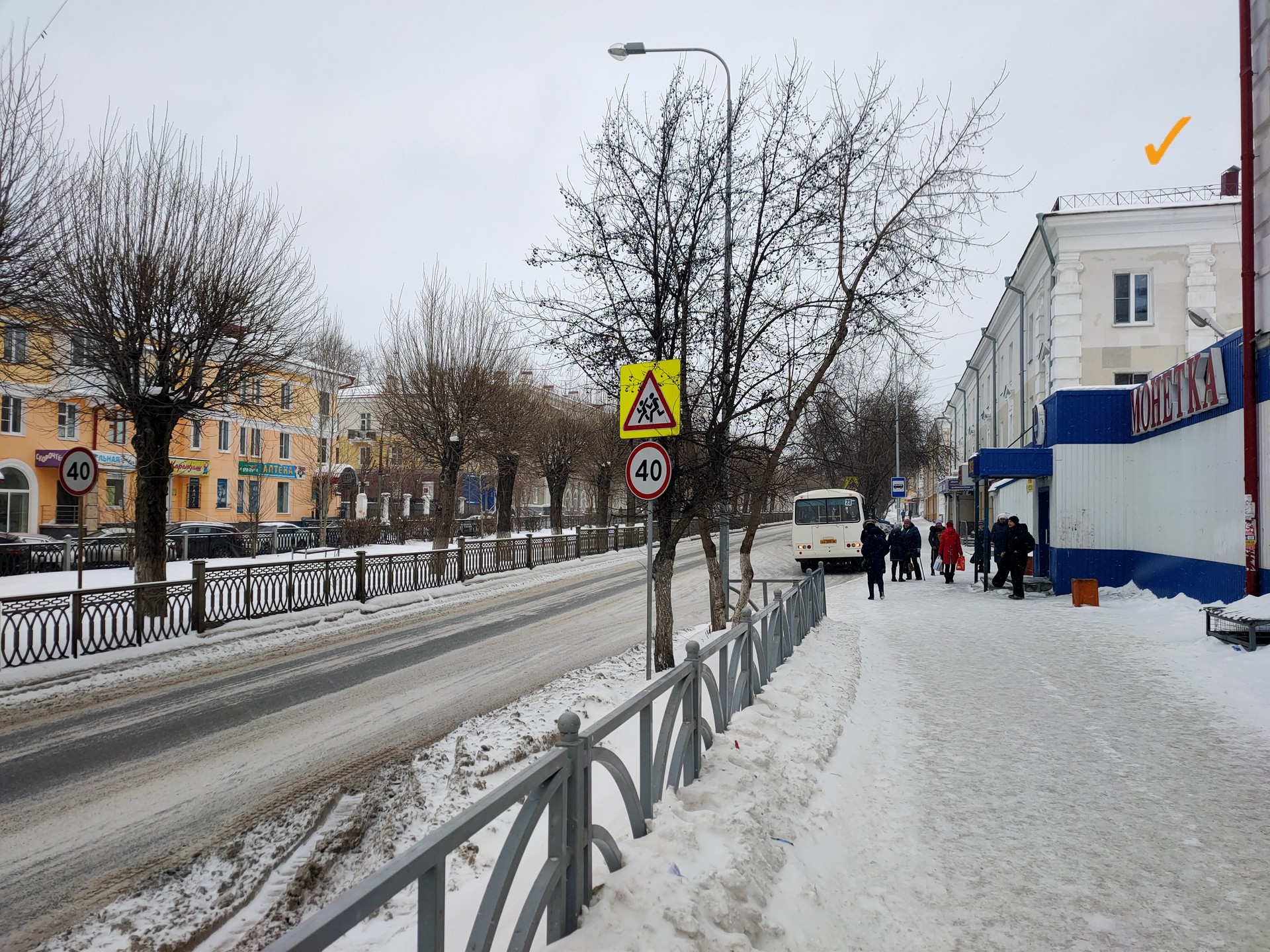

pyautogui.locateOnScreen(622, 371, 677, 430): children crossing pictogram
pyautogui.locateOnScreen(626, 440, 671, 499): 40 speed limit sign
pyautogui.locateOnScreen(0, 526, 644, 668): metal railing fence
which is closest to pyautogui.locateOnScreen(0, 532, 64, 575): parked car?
pyautogui.locateOnScreen(0, 526, 644, 668): metal railing fence

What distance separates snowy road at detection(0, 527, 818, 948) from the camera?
4.74 m

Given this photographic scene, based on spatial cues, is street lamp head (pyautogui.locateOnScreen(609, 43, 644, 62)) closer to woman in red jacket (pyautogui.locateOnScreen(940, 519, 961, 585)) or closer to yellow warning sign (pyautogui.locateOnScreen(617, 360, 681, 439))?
yellow warning sign (pyautogui.locateOnScreen(617, 360, 681, 439))

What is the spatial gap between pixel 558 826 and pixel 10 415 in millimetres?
39326

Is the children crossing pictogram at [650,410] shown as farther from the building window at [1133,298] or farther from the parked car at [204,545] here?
the parked car at [204,545]

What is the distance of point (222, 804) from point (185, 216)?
11808 mm

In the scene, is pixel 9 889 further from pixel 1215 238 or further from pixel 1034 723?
pixel 1215 238

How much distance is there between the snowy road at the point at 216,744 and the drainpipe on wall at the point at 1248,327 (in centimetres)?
902

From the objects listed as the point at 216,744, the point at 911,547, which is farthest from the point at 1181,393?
the point at 216,744

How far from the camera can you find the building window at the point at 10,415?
32469 mm

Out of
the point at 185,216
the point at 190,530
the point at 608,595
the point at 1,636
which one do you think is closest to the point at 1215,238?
the point at 608,595

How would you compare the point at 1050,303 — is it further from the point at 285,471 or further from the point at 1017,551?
the point at 285,471

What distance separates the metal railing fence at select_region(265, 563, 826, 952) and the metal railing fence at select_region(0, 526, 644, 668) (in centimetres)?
966

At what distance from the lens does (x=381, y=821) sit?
5.36 metres

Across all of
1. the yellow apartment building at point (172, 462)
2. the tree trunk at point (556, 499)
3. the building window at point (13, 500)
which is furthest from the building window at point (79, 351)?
the building window at point (13, 500)
